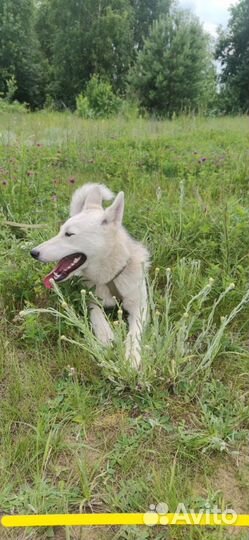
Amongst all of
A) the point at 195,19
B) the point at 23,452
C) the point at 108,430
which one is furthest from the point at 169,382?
the point at 195,19

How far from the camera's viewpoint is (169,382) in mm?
1839

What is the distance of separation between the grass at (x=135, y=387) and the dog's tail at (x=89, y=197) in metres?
0.27

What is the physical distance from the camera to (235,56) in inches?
1028

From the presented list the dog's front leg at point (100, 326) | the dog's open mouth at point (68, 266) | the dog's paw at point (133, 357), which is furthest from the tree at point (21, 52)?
the dog's paw at point (133, 357)

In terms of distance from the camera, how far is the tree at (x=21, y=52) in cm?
2667

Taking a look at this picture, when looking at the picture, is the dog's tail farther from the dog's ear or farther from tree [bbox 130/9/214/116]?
tree [bbox 130/9/214/116]

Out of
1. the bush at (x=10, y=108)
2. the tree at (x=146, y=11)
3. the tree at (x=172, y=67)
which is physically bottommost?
the bush at (x=10, y=108)

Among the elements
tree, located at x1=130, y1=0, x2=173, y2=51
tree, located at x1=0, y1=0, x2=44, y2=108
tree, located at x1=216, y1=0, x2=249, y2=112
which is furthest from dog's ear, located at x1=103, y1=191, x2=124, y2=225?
tree, located at x1=130, y1=0, x2=173, y2=51

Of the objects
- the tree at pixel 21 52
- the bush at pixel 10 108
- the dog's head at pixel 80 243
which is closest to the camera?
the dog's head at pixel 80 243

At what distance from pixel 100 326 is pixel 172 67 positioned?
2096cm

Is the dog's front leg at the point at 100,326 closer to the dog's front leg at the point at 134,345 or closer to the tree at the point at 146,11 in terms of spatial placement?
the dog's front leg at the point at 134,345

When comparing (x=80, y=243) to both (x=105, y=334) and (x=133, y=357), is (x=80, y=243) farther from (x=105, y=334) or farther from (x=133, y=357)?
(x=133, y=357)

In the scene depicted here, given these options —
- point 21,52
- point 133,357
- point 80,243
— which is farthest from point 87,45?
point 133,357

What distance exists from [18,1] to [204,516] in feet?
114
